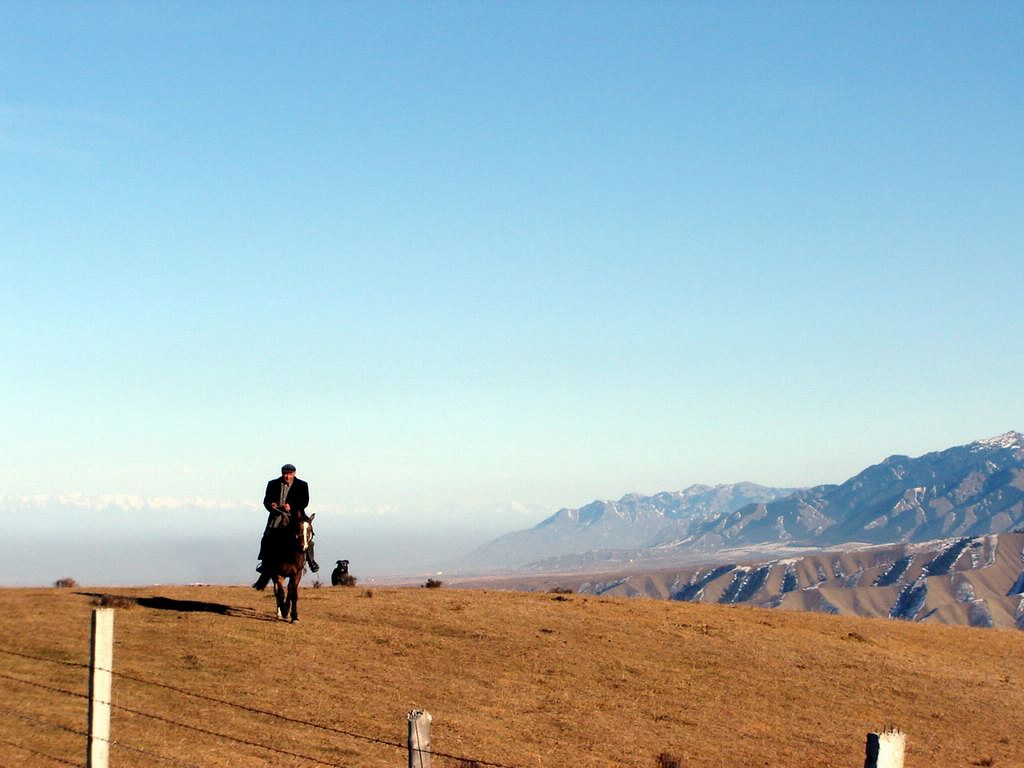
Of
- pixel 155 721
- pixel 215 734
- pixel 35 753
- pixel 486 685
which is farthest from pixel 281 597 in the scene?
pixel 35 753

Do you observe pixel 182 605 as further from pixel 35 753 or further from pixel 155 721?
pixel 35 753

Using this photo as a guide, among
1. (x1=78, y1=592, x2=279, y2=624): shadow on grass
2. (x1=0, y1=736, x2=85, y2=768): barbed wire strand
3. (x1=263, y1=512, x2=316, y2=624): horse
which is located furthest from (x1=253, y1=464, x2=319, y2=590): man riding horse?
(x1=0, y1=736, x2=85, y2=768): barbed wire strand

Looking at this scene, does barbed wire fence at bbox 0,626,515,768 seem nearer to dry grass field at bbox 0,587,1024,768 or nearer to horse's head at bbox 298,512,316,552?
dry grass field at bbox 0,587,1024,768

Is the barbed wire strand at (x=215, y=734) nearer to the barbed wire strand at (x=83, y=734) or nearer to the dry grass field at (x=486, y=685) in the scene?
the dry grass field at (x=486, y=685)

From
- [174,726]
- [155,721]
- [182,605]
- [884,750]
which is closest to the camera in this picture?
[884,750]

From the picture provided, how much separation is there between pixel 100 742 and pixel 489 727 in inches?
339

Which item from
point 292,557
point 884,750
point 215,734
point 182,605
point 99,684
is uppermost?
point 292,557

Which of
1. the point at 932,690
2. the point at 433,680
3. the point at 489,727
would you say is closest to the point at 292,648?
the point at 433,680

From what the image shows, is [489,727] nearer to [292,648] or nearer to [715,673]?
[292,648]

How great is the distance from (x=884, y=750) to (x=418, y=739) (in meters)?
4.44

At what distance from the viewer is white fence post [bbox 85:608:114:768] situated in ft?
41.6

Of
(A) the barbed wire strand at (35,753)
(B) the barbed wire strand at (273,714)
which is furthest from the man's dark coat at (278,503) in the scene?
(A) the barbed wire strand at (35,753)

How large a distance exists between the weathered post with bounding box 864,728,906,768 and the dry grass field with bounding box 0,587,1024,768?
966 centimetres

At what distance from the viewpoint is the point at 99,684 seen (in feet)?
41.7
